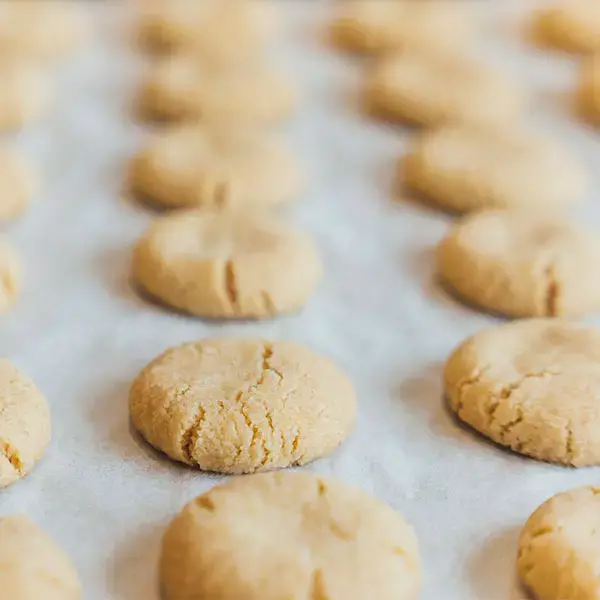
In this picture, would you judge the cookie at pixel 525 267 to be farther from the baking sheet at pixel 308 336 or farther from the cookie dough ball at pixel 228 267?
the cookie dough ball at pixel 228 267

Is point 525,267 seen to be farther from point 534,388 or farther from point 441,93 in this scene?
point 441,93

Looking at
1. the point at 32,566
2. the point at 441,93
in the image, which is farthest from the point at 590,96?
the point at 32,566

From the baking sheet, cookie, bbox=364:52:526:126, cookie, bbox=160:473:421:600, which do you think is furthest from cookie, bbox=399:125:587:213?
cookie, bbox=160:473:421:600

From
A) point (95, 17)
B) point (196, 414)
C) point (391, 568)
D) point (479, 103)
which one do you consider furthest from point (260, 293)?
point (95, 17)

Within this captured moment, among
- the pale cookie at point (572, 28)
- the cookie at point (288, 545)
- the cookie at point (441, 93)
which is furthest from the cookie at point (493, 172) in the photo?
the cookie at point (288, 545)

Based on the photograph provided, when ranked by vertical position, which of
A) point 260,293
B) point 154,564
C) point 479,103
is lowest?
point 154,564

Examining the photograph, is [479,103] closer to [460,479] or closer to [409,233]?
[409,233]
